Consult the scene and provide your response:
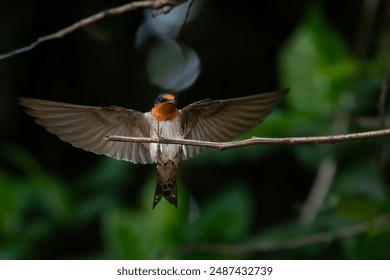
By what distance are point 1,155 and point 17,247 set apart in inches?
45.2

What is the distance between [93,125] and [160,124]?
174 millimetres

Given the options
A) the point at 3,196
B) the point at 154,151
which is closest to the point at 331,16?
the point at 3,196

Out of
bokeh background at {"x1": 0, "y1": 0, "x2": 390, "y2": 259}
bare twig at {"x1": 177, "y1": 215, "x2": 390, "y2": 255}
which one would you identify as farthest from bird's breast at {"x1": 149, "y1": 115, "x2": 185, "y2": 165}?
bare twig at {"x1": 177, "y1": 215, "x2": 390, "y2": 255}

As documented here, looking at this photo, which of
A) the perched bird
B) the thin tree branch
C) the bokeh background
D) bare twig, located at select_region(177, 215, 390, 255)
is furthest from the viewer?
the bokeh background

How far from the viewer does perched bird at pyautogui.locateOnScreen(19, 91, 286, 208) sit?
5.03 feet

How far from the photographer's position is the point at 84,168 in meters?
4.43

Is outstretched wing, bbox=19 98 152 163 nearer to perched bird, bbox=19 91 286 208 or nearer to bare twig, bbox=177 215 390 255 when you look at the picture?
perched bird, bbox=19 91 286 208

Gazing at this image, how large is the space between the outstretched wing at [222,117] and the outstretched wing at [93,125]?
0.42 feet

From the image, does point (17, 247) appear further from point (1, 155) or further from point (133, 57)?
point (133, 57)

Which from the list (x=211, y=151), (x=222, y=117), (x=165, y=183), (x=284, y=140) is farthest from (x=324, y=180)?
(x=284, y=140)

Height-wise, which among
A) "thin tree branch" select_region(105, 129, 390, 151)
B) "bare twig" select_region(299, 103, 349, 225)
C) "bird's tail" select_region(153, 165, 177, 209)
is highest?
"bare twig" select_region(299, 103, 349, 225)

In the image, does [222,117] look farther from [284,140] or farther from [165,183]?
[284,140]

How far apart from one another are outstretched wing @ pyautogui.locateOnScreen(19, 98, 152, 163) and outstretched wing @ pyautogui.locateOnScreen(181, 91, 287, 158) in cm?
13

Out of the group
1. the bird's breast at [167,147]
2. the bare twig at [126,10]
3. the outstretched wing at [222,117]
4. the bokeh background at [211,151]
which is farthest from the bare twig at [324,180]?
the bare twig at [126,10]
